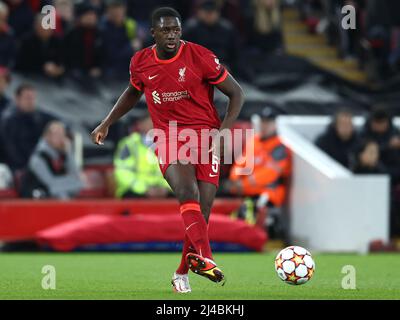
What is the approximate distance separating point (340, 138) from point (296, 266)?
818cm

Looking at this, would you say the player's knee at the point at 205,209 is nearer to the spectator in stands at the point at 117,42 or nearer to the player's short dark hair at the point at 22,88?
the player's short dark hair at the point at 22,88

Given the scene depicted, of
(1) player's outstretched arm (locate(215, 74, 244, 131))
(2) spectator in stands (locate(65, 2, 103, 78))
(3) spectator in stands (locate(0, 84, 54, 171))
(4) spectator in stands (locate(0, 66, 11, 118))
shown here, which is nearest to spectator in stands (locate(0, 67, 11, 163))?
(4) spectator in stands (locate(0, 66, 11, 118))

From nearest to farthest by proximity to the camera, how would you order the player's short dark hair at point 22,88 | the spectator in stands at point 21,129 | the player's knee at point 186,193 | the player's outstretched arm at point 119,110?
the player's knee at point 186,193 → the player's outstretched arm at point 119,110 → the player's short dark hair at point 22,88 → the spectator in stands at point 21,129

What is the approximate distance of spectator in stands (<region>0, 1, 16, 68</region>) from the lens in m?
18.1

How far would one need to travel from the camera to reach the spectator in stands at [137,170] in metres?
16.7

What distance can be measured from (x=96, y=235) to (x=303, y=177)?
3431 millimetres

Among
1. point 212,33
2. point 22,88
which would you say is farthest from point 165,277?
point 212,33

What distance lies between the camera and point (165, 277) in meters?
11.2

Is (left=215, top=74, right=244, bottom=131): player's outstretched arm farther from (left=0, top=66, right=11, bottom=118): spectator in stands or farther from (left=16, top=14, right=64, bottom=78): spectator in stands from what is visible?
(left=16, top=14, right=64, bottom=78): spectator in stands

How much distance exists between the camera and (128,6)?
20.3 m

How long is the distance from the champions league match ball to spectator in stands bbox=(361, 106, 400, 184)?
8046 mm

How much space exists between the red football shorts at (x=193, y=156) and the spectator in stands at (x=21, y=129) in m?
7.43

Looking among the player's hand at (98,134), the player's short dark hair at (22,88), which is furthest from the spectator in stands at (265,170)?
the player's hand at (98,134)

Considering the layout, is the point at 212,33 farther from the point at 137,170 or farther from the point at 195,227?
the point at 195,227
